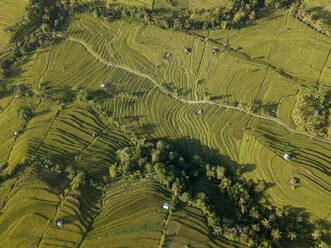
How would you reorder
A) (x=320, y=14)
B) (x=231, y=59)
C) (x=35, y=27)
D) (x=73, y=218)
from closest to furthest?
(x=73, y=218) < (x=231, y=59) < (x=320, y=14) < (x=35, y=27)

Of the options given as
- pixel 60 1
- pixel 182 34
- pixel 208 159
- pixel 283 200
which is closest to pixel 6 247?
pixel 208 159

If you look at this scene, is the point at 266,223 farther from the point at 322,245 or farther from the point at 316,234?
the point at 322,245

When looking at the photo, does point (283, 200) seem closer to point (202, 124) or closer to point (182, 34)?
point (202, 124)

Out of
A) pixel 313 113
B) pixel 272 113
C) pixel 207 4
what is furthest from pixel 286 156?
pixel 207 4

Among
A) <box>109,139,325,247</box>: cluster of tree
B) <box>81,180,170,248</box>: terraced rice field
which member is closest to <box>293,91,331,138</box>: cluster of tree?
<box>109,139,325,247</box>: cluster of tree

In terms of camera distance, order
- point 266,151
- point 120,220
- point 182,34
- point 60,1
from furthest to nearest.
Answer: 1. point 60,1
2. point 182,34
3. point 266,151
4. point 120,220

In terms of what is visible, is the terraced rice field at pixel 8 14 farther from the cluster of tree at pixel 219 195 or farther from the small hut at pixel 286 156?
the small hut at pixel 286 156

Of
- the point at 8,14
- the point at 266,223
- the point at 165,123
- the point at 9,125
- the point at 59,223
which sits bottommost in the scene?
the point at 59,223
